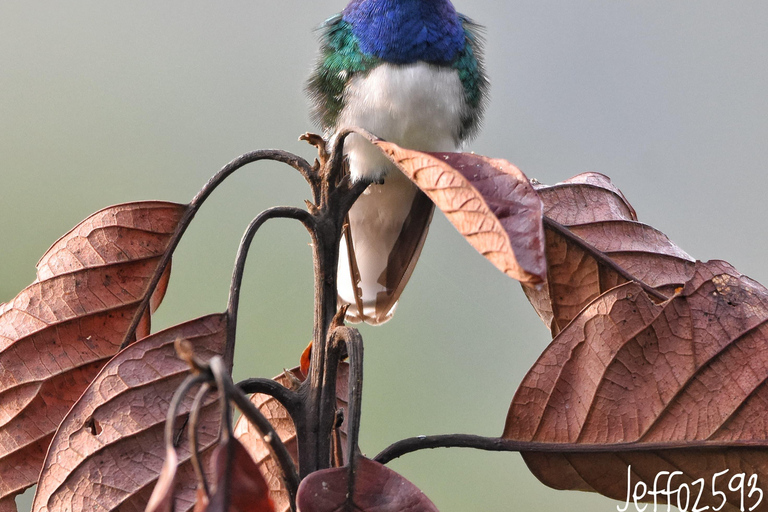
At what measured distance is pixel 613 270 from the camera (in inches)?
28.4

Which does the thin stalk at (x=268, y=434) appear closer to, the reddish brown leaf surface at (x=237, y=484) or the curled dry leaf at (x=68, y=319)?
the reddish brown leaf surface at (x=237, y=484)

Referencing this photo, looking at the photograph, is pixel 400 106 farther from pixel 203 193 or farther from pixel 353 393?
pixel 353 393

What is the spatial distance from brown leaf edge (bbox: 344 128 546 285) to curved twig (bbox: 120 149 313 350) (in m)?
0.15

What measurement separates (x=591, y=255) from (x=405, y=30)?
489 mm

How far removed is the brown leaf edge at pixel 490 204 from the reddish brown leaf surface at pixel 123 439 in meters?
0.26

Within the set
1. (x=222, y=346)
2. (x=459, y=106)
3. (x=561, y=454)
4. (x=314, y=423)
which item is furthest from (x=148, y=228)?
(x=459, y=106)

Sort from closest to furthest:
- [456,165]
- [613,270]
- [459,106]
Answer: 1. [456,165]
2. [613,270]
3. [459,106]

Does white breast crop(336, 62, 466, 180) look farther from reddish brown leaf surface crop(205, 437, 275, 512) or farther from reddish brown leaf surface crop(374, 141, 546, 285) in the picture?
reddish brown leaf surface crop(205, 437, 275, 512)

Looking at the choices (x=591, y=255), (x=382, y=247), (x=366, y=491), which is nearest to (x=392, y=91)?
(x=382, y=247)

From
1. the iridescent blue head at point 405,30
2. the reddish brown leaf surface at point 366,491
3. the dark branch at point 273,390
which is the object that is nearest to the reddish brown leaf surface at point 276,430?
the dark branch at point 273,390

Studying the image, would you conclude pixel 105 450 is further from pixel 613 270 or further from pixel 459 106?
pixel 459 106

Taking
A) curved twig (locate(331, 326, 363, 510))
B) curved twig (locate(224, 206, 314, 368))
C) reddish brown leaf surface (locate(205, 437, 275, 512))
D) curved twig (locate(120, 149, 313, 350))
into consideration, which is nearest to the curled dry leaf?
curved twig (locate(120, 149, 313, 350))

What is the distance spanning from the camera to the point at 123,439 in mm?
574

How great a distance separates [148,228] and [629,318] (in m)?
0.45
